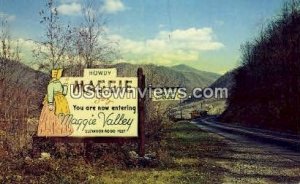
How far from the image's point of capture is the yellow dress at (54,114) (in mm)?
15234

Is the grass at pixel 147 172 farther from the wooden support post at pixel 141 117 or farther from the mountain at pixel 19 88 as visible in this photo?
the mountain at pixel 19 88

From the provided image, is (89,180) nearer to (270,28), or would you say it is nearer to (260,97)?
(260,97)

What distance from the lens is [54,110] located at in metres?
15.3

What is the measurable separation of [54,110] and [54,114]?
0.13 m

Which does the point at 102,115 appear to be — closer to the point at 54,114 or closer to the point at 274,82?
the point at 54,114

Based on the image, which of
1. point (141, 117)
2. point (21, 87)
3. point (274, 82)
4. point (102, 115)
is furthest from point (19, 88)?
point (274, 82)

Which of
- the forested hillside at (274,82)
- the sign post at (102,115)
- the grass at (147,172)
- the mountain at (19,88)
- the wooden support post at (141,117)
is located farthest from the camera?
the forested hillside at (274,82)

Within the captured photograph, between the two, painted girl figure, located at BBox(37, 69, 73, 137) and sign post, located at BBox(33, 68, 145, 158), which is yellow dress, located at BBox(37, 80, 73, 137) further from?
sign post, located at BBox(33, 68, 145, 158)

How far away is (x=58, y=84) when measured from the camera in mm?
15289

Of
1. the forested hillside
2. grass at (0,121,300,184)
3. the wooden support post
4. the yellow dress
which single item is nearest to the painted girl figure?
the yellow dress

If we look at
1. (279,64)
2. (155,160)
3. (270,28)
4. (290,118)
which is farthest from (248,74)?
(155,160)

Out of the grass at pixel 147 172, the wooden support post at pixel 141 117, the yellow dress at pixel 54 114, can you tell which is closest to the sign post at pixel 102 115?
the wooden support post at pixel 141 117

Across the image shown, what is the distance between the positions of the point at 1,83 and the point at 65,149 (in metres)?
3.41

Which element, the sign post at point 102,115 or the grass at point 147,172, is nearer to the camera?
the grass at point 147,172
